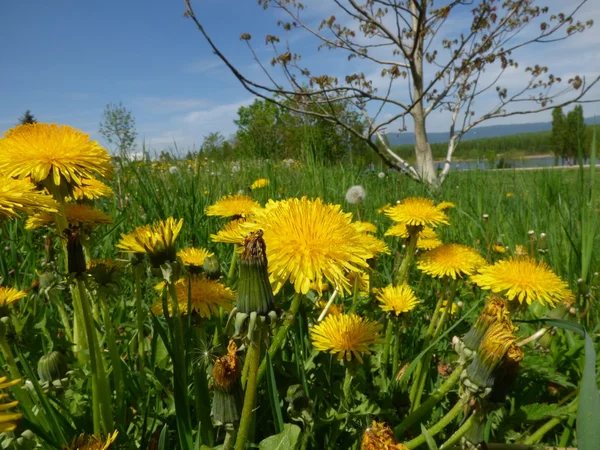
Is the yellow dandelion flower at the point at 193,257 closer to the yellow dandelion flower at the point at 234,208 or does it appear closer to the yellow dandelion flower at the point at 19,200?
the yellow dandelion flower at the point at 234,208

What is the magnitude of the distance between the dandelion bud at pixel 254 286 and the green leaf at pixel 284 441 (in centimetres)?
27

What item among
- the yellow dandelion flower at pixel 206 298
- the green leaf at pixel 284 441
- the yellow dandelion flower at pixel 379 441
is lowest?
the green leaf at pixel 284 441

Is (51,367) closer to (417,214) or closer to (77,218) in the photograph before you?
(77,218)

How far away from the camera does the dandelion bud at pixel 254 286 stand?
0.68 m

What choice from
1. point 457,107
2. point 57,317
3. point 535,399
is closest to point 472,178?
point 457,107

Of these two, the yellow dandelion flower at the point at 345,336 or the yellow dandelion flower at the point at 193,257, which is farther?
the yellow dandelion flower at the point at 193,257

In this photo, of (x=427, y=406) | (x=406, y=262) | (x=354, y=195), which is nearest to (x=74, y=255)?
(x=427, y=406)

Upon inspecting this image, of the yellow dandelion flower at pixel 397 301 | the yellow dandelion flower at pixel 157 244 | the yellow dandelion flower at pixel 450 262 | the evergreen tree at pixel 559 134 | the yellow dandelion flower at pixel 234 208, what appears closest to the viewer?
the yellow dandelion flower at pixel 157 244

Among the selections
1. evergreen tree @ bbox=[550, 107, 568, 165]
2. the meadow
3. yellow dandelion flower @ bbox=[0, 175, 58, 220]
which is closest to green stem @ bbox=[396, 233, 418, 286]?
the meadow

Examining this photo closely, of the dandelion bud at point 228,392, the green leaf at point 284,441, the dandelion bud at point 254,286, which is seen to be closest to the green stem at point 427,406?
the green leaf at point 284,441

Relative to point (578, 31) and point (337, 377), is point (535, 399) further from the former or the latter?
point (578, 31)

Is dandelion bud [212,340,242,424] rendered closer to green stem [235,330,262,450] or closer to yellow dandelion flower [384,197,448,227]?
green stem [235,330,262,450]

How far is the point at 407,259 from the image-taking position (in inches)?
58.1

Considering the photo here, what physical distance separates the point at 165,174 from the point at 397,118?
3.41 metres
